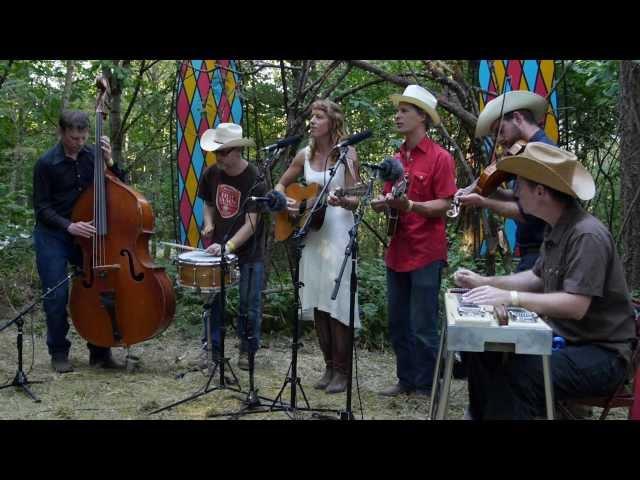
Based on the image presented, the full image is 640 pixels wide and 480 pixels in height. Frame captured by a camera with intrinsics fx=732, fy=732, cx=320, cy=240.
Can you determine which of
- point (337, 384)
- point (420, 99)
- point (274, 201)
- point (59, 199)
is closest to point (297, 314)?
point (274, 201)

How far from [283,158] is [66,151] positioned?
212 centimetres

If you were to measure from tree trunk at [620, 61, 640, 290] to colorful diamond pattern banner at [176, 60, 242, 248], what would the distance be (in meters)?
3.18

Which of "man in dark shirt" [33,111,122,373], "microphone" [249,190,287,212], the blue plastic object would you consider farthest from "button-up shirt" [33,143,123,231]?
the blue plastic object

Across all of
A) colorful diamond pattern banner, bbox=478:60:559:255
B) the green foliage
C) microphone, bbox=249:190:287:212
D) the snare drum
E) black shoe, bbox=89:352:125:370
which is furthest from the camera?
the green foliage

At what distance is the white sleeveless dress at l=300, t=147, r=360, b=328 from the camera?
469cm

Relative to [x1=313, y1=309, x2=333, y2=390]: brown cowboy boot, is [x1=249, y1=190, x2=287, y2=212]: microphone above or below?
above

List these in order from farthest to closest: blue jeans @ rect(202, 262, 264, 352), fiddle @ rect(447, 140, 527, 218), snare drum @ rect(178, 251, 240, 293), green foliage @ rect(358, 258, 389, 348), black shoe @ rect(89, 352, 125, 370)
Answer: green foliage @ rect(358, 258, 389, 348) < black shoe @ rect(89, 352, 125, 370) < blue jeans @ rect(202, 262, 264, 352) < snare drum @ rect(178, 251, 240, 293) < fiddle @ rect(447, 140, 527, 218)

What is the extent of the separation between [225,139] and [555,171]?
2662 millimetres

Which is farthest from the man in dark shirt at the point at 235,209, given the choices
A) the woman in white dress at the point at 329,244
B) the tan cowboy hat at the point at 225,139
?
the woman in white dress at the point at 329,244

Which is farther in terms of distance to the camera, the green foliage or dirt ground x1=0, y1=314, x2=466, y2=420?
the green foliage

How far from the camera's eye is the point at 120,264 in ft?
16.1

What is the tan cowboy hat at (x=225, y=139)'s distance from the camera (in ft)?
16.9

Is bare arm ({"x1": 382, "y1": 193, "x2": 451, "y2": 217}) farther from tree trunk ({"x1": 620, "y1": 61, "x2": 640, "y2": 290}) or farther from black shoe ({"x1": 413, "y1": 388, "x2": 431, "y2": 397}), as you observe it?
tree trunk ({"x1": 620, "y1": 61, "x2": 640, "y2": 290})
